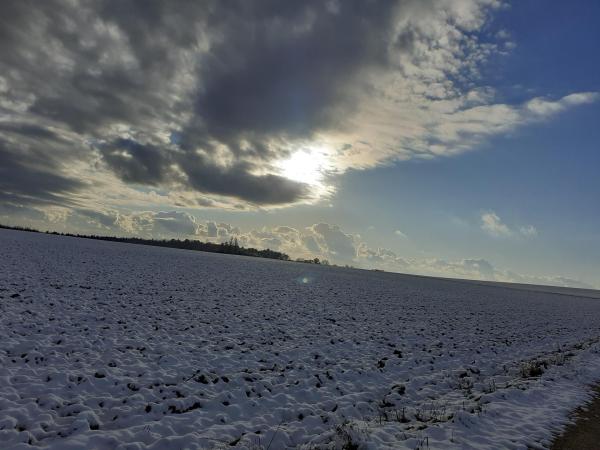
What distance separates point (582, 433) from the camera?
355 inches

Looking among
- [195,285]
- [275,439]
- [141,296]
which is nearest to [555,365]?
[275,439]

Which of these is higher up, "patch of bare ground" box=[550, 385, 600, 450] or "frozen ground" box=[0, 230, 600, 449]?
"patch of bare ground" box=[550, 385, 600, 450]

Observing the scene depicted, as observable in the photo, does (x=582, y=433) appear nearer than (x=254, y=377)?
Yes

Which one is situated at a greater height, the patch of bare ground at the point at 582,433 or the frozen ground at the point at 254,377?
the patch of bare ground at the point at 582,433

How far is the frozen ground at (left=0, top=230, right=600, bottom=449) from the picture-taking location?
8281mm

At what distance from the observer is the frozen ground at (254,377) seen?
8.28 meters

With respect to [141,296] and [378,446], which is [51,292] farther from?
[378,446]

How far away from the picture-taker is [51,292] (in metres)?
20.7

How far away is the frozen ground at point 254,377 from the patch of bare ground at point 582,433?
1.04 feet

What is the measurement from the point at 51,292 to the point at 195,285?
11.8 m

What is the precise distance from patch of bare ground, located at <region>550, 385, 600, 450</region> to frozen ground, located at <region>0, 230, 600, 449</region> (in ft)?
1.04

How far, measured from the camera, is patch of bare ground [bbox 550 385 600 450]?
8297 mm

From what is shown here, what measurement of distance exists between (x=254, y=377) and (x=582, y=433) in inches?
370

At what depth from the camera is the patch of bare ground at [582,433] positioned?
8297mm
